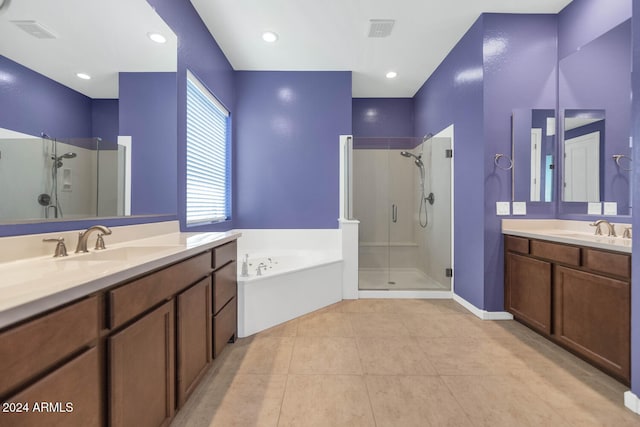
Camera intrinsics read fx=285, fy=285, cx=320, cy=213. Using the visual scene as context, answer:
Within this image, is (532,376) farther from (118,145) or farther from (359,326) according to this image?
(118,145)

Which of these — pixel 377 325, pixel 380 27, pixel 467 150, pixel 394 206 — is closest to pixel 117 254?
pixel 377 325

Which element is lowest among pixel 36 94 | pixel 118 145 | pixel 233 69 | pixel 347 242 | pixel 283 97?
pixel 347 242

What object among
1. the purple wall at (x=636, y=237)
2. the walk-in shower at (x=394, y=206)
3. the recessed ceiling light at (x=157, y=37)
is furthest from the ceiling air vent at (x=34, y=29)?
the walk-in shower at (x=394, y=206)

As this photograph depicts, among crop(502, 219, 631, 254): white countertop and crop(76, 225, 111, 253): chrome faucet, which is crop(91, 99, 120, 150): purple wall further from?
crop(502, 219, 631, 254): white countertop

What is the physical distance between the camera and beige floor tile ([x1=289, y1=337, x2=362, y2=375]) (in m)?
1.89

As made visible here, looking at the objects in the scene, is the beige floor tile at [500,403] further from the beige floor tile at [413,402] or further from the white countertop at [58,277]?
the white countertop at [58,277]

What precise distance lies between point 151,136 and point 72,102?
59 centimetres

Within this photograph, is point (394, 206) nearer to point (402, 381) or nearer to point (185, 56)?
point (402, 381)

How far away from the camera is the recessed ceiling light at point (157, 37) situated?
75.4 inches

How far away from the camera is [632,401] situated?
4.97ft

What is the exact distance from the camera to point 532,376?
182cm

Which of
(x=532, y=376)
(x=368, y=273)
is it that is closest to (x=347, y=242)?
(x=368, y=273)

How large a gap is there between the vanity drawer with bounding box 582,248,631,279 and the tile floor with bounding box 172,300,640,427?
690 mm

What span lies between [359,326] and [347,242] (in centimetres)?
99
